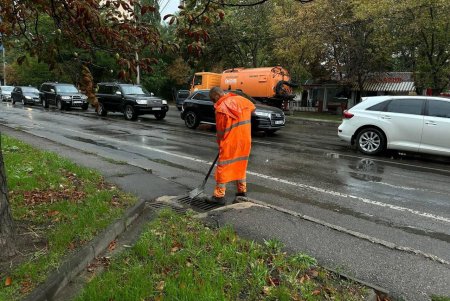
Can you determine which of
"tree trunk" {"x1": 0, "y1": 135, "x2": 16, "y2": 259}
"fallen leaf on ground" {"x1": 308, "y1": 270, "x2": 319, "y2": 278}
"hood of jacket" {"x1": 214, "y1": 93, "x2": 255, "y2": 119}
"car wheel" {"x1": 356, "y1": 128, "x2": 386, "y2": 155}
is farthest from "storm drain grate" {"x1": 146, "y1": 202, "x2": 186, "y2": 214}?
"car wheel" {"x1": 356, "y1": 128, "x2": 386, "y2": 155}

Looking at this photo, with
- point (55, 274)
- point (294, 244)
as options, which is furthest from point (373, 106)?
point (55, 274)

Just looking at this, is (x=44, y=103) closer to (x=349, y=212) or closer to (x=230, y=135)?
(x=230, y=135)

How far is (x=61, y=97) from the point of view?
25.6 meters

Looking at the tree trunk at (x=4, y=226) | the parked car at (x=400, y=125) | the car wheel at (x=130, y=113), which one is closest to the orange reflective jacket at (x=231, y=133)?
the tree trunk at (x=4, y=226)

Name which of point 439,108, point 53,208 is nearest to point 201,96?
point 439,108

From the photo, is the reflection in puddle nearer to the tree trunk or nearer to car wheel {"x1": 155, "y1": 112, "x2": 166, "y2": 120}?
the tree trunk

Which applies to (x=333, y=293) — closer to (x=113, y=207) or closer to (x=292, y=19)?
(x=113, y=207)

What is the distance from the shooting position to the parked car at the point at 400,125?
964 cm

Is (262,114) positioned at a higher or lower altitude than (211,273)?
higher

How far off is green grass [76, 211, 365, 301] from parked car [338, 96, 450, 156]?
717 centimetres

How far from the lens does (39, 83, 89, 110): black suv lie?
84.0 ft

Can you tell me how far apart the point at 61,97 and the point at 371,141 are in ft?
68.8

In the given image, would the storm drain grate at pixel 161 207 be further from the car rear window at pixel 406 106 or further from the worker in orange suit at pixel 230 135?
the car rear window at pixel 406 106

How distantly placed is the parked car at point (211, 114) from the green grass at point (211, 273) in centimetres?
991
